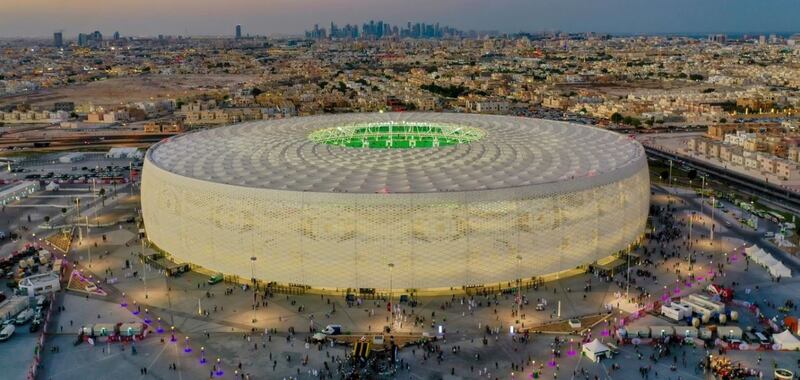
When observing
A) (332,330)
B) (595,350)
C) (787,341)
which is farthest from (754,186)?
(332,330)

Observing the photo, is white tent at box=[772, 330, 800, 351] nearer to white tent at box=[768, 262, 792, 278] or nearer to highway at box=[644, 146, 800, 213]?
white tent at box=[768, 262, 792, 278]

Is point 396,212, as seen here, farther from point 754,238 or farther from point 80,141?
point 80,141

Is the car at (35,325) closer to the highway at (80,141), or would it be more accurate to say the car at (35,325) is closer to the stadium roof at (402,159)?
the stadium roof at (402,159)

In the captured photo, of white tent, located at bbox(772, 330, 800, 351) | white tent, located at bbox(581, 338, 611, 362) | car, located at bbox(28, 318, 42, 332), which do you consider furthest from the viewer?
car, located at bbox(28, 318, 42, 332)

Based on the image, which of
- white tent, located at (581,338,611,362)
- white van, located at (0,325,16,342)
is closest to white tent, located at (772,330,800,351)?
white tent, located at (581,338,611,362)

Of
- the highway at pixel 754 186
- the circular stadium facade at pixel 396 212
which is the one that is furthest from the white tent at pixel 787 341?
the highway at pixel 754 186

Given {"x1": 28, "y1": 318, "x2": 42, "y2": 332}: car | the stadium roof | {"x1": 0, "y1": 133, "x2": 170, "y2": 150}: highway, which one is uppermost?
the stadium roof
